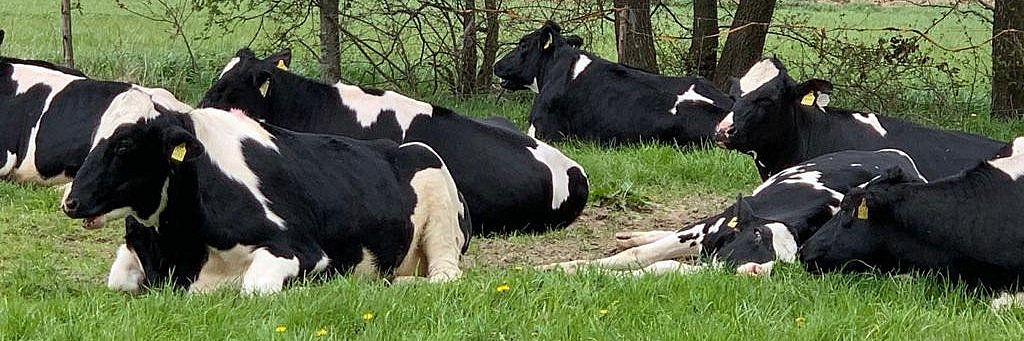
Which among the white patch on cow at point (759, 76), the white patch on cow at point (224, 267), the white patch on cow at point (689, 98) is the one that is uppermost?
the white patch on cow at point (759, 76)

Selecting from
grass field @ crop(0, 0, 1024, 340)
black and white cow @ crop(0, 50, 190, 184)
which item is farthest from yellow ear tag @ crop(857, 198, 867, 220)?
black and white cow @ crop(0, 50, 190, 184)

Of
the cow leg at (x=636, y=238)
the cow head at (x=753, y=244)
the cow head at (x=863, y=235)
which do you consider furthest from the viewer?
the cow leg at (x=636, y=238)

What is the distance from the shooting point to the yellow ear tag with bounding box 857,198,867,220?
22.0 feet

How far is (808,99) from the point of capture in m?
10.2

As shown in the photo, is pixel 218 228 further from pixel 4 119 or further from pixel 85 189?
pixel 4 119

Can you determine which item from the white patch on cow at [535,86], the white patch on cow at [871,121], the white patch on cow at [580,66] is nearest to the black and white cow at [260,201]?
the white patch on cow at [871,121]

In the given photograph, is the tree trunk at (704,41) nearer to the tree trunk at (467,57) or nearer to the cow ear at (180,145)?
the tree trunk at (467,57)

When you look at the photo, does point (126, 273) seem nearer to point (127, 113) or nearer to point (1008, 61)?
point (127, 113)

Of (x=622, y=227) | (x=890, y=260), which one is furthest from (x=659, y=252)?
(x=890, y=260)

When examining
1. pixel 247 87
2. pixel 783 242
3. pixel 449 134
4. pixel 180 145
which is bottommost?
pixel 783 242

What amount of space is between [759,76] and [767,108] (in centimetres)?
34

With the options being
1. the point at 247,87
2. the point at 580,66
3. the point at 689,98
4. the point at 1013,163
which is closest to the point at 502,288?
the point at 1013,163

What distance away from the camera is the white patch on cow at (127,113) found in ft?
20.2

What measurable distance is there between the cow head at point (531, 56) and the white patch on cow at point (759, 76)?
3.76 metres
